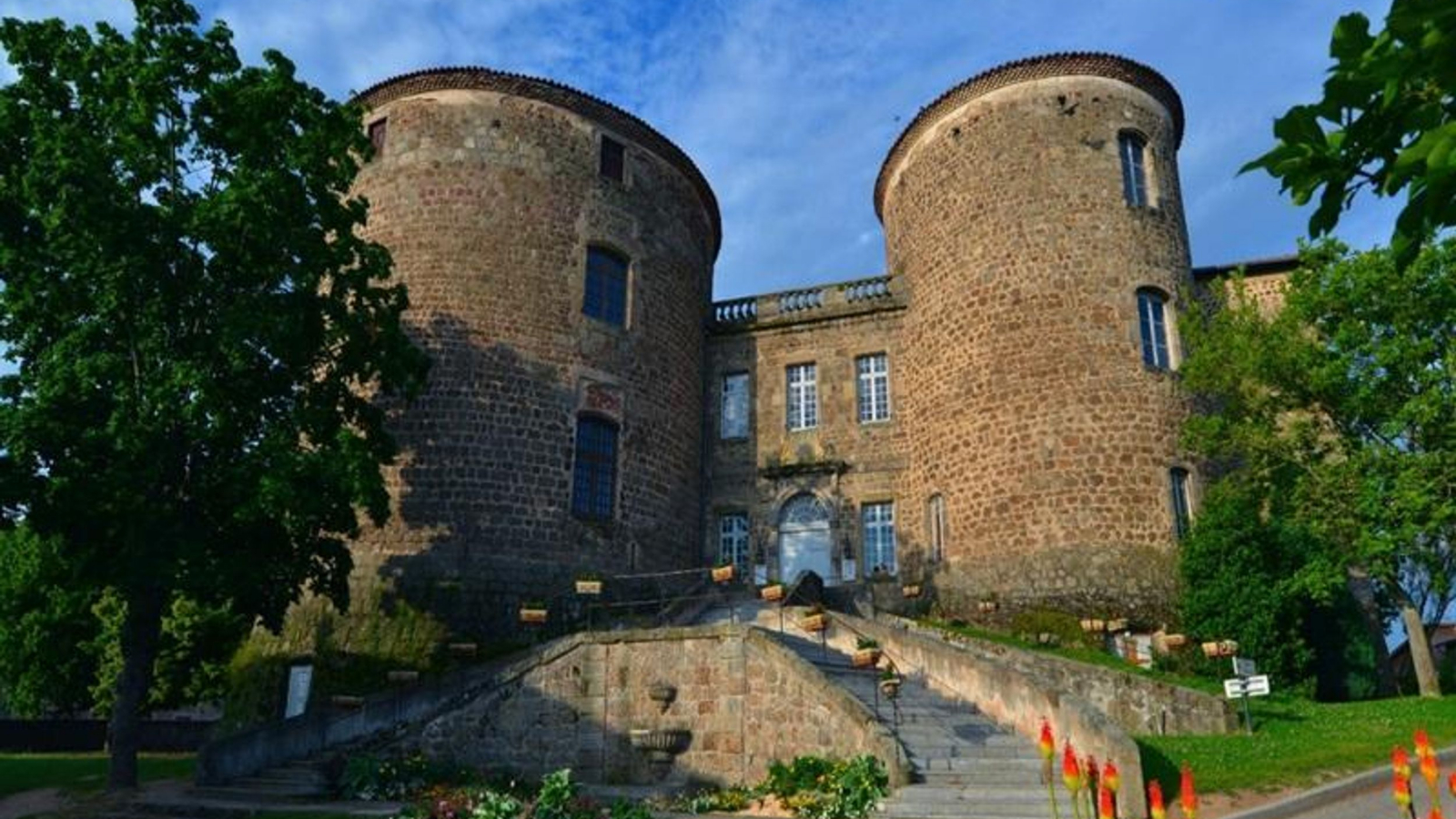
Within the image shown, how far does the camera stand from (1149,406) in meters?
18.8

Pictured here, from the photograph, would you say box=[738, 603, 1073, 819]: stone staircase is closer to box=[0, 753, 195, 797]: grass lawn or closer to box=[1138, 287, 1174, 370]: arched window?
box=[1138, 287, 1174, 370]: arched window

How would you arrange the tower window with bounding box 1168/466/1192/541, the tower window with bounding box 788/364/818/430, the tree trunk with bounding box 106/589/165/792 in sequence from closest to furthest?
the tree trunk with bounding box 106/589/165/792 → the tower window with bounding box 1168/466/1192/541 → the tower window with bounding box 788/364/818/430

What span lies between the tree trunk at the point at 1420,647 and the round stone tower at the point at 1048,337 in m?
3.50

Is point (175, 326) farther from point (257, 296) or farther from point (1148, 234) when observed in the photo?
point (1148, 234)

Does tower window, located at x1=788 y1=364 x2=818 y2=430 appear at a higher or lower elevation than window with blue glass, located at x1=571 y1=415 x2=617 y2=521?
higher

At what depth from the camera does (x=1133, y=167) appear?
20.9 meters

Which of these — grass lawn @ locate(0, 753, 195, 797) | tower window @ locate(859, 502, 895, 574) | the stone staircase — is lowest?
grass lawn @ locate(0, 753, 195, 797)

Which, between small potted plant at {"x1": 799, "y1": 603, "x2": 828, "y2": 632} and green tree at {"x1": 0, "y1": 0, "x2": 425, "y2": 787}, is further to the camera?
small potted plant at {"x1": 799, "y1": 603, "x2": 828, "y2": 632}

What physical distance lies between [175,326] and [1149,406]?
1633 centimetres

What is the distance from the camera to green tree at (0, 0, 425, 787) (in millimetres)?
11945

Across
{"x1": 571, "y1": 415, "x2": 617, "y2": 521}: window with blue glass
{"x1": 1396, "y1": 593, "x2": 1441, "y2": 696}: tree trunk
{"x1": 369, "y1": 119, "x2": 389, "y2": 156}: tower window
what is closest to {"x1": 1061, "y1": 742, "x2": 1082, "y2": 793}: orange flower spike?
{"x1": 1396, "y1": 593, "x2": 1441, "y2": 696}: tree trunk

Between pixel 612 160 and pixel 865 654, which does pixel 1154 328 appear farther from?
pixel 612 160

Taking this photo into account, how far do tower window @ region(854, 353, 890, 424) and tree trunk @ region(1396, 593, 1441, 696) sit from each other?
392 inches

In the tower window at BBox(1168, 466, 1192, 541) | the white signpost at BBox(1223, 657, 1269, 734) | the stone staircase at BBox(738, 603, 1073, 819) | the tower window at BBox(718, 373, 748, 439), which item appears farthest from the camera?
the tower window at BBox(718, 373, 748, 439)
